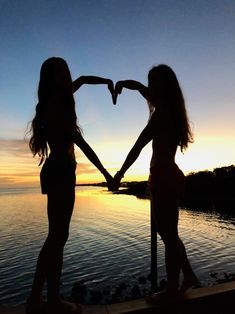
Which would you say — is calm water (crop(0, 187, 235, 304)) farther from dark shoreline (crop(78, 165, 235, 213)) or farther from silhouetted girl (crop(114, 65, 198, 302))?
dark shoreline (crop(78, 165, 235, 213))

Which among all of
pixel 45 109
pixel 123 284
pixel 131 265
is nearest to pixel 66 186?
pixel 45 109

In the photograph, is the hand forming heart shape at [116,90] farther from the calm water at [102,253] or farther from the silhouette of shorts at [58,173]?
the calm water at [102,253]

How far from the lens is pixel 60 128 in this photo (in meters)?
2.99

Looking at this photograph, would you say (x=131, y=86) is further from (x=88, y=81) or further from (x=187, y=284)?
(x=187, y=284)

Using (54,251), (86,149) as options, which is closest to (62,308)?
(54,251)

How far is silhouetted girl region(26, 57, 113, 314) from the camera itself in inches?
117

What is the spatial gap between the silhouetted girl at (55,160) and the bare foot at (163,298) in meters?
0.67

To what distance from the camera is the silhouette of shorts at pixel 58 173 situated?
9.72ft

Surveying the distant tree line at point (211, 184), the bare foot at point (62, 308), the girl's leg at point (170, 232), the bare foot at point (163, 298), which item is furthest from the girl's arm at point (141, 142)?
the distant tree line at point (211, 184)

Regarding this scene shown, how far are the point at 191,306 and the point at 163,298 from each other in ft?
0.87

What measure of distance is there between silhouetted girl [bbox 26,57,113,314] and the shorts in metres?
0.57

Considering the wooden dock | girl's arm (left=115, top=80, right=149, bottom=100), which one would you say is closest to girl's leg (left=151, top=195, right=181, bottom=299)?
the wooden dock

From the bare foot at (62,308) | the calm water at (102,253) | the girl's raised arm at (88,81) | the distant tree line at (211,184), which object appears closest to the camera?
the bare foot at (62,308)

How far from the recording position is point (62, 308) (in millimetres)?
2986
